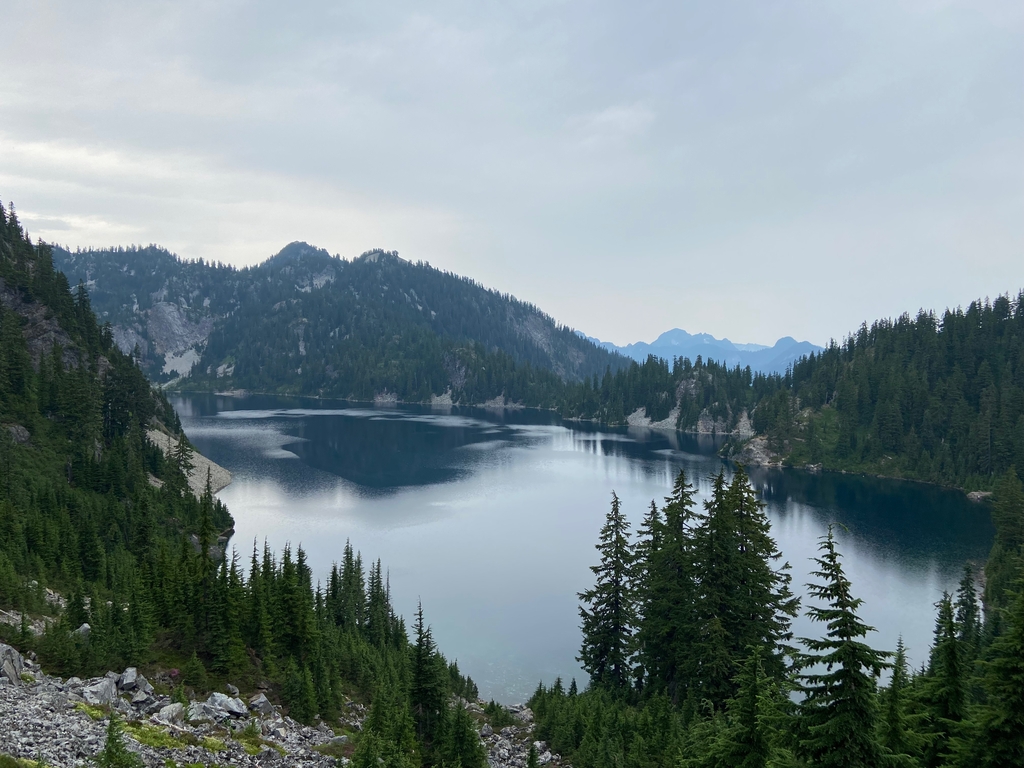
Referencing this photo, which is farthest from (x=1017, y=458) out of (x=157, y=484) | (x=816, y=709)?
(x=157, y=484)

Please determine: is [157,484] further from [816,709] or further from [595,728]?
[816,709]

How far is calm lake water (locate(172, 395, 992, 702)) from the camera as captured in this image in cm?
6325

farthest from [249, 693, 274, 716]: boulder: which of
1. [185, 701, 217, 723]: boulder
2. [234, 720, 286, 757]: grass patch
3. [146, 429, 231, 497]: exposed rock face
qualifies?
[146, 429, 231, 497]: exposed rock face

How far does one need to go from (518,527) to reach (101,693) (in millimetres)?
83105

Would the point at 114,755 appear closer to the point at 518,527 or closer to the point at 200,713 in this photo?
the point at 200,713

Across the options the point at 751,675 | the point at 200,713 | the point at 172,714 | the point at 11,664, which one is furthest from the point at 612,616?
the point at 11,664

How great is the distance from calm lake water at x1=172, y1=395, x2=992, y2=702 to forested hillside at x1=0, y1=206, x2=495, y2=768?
329 inches

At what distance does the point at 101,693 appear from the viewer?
2238 cm

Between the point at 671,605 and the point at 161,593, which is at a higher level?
the point at 161,593

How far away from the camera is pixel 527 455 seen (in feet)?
590

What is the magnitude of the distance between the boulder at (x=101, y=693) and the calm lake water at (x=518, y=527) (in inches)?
1321

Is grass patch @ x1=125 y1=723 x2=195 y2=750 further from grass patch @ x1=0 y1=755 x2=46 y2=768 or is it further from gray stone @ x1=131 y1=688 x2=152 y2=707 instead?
grass patch @ x1=0 y1=755 x2=46 y2=768

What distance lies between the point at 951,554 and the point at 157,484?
115 metres

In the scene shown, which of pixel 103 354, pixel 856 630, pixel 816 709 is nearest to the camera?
pixel 856 630
